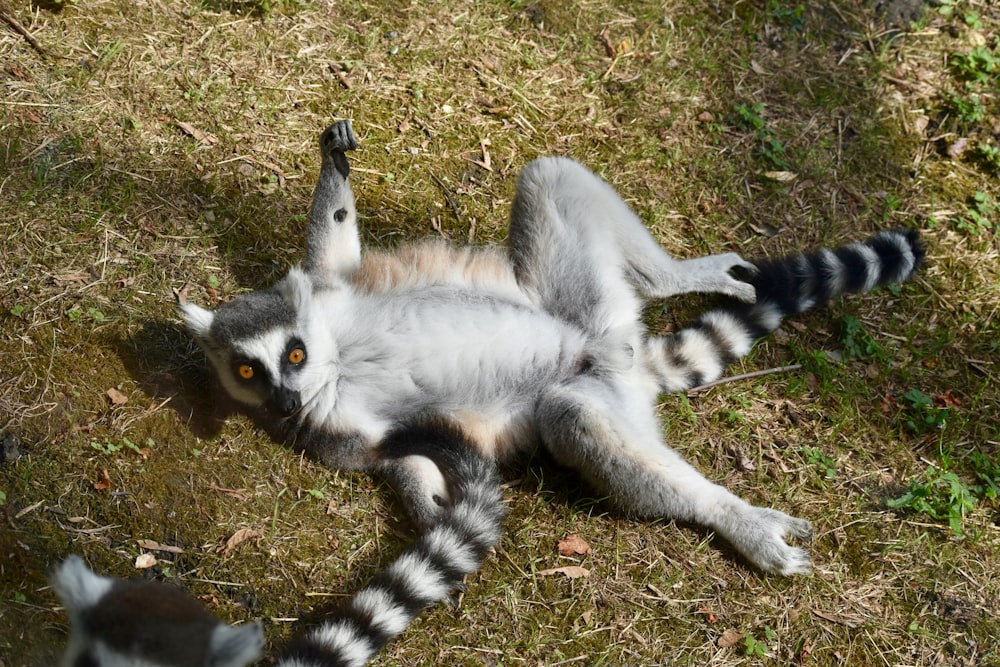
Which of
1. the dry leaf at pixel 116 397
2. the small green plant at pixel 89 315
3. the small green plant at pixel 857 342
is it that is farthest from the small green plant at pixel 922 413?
the small green plant at pixel 89 315

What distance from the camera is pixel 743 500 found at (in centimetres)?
384

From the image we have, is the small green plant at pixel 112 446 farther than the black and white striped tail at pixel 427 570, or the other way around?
the small green plant at pixel 112 446

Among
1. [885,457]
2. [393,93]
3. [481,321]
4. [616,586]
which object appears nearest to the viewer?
[616,586]

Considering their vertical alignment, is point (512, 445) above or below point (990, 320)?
below

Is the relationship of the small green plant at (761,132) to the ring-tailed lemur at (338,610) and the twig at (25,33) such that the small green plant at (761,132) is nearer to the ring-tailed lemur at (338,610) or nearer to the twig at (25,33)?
the ring-tailed lemur at (338,610)

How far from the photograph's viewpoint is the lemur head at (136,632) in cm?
239

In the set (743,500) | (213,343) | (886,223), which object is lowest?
(743,500)

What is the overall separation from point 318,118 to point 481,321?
5.75 ft

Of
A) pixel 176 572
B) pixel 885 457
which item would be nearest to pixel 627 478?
pixel 885 457

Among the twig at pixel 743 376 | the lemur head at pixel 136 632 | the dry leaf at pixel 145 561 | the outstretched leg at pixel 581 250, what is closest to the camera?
the lemur head at pixel 136 632

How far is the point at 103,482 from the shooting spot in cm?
355

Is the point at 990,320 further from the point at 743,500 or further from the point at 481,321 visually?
the point at 481,321

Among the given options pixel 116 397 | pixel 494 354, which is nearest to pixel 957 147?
pixel 494 354

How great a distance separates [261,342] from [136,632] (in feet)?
4.69
